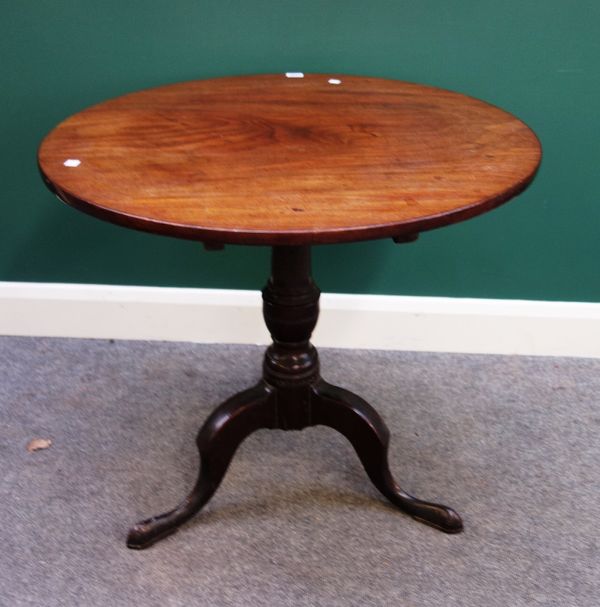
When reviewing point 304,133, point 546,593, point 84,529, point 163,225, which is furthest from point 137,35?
point 546,593

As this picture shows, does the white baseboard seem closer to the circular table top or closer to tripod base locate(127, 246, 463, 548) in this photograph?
tripod base locate(127, 246, 463, 548)

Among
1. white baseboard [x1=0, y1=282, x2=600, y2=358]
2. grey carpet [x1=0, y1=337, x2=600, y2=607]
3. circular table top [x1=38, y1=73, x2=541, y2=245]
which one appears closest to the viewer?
circular table top [x1=38, y1=73, x2=541, y2=245]

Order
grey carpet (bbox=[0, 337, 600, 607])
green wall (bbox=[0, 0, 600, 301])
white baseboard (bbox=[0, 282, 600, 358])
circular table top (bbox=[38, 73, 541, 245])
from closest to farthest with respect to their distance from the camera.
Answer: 1. circular table top (bbox=[38, 73, 541, 245])
2. grey carpet (bbox=[0, 337, 600, 607])
3. green wall (bbox=[0, 0, 600, 301])
4. white baseboard (bbox=[0, 282, 600, 358])

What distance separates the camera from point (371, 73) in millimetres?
1607

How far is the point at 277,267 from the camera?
4.06ft

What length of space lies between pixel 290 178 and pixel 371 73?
28.4 inches

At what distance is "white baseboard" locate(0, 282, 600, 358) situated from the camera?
1827mm

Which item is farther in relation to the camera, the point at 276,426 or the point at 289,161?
the point at 276,426

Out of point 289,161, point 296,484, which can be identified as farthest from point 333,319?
point 289,161

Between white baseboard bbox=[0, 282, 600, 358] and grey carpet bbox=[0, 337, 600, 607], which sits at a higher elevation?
white baseboard bbox=[0, 282, 600, 358]

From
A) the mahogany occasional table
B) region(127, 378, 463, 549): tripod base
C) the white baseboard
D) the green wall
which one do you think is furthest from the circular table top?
the white baseboard

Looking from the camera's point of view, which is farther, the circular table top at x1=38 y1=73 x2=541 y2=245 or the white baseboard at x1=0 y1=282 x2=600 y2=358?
the white baseboard at x1=0 y1=282 x2=600 y2=358

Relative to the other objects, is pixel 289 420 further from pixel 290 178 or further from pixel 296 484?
pixel 290 178

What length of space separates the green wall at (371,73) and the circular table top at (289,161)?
0.24 meters
